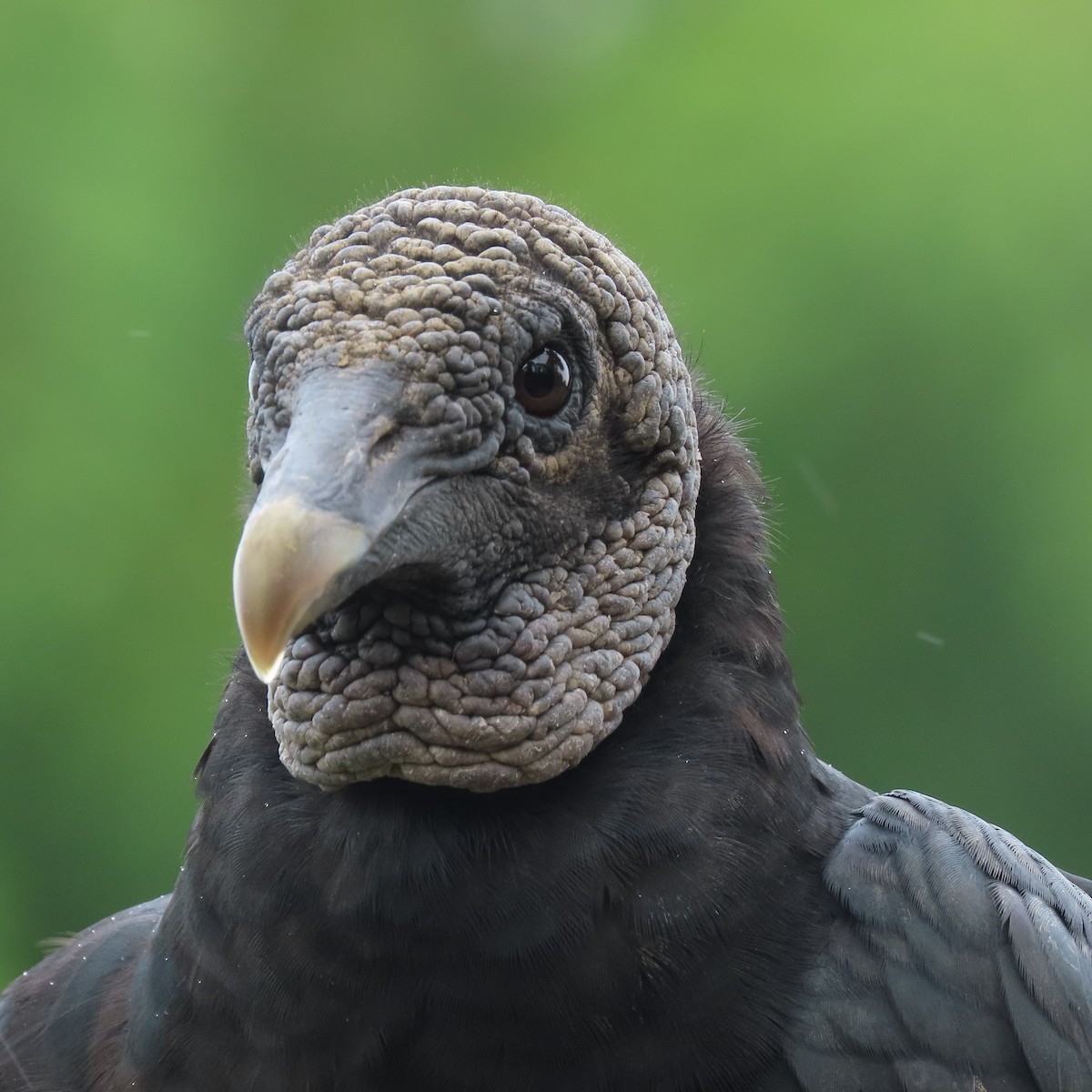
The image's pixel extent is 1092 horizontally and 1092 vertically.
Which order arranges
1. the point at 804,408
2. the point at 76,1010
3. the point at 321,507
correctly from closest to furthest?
the point at 321,507
the point at 76,1010
the point at 804,408

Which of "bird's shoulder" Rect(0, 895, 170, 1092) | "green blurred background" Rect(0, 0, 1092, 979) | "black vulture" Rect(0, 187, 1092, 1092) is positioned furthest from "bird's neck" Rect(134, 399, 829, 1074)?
"green blurred background" Rect(0, 0, 1092, 979)

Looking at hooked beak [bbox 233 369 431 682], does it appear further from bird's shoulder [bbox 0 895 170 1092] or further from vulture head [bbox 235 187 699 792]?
bird's shoulder [bbox 0 895 170 1092]

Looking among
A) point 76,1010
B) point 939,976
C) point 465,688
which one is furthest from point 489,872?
point 76,1010

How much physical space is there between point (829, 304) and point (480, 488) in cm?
689

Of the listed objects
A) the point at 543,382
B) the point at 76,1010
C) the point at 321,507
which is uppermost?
the point at 543,382

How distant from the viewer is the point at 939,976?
2.32m

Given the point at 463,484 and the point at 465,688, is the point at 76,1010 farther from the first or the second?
the point at 463,484

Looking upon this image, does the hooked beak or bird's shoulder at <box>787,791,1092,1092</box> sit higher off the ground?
the hooked beak

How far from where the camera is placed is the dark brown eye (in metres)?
2.24

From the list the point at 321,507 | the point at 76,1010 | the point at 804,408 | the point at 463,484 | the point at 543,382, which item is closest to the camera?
the point at 321,507

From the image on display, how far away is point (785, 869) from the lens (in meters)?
2.36

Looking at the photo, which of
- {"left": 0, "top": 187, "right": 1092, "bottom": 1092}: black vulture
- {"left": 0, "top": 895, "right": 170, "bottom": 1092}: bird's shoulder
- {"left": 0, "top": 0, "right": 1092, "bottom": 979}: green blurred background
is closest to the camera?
{"left": 0, "top": 187, "right": 1092, "bottom": 1092}: black vulture

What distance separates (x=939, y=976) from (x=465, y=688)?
34.0 inches

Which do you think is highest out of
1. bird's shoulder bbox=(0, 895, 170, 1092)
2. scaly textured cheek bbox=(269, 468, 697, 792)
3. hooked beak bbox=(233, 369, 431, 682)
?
hooked beak bbox=(233, 369, 431, 682)
